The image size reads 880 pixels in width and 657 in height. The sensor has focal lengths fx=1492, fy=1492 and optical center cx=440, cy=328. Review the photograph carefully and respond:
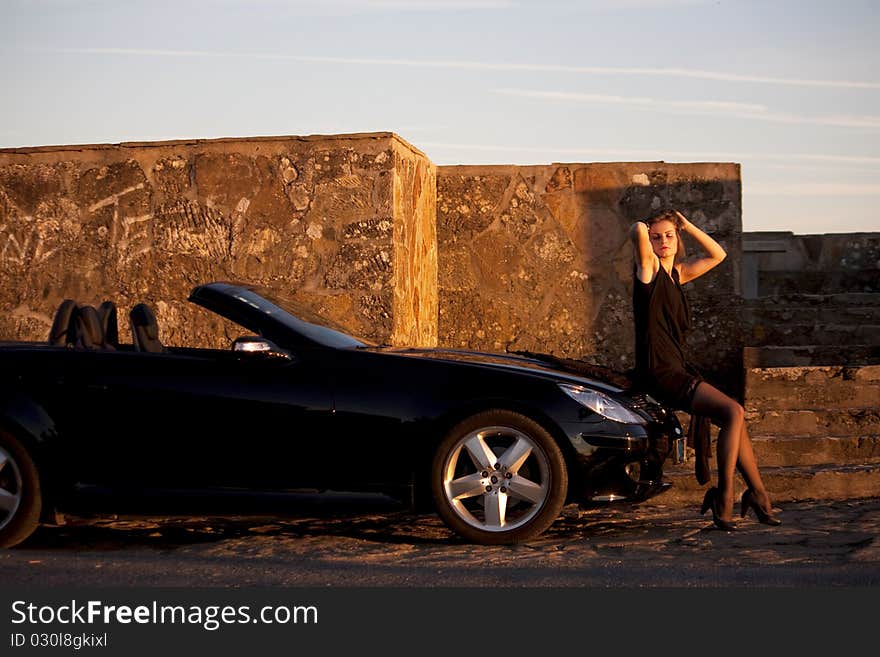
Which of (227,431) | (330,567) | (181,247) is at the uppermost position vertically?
(181,247)

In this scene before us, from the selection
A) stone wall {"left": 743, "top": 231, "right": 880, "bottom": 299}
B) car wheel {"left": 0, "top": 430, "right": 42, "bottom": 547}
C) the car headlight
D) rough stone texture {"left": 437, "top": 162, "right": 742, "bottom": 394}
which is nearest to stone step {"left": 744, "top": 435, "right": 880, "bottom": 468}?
rough stone texture {"left": 437, "top": 162, "right": 742, "bottom": 394}

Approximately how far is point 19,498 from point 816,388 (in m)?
5.60

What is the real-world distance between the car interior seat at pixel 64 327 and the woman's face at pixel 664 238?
10.2ft

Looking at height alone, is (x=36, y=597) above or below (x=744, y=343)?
below

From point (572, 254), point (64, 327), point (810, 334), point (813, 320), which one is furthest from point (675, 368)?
point (813, 320)

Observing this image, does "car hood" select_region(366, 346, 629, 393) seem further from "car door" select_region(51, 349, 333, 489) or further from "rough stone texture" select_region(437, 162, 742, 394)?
"rough stone texture" select_region(437, 162, 742, 394)

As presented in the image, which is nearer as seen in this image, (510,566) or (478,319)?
(510,566)

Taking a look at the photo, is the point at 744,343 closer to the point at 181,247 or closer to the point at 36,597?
the point at 181,247

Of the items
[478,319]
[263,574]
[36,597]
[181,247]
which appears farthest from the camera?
[478,319]

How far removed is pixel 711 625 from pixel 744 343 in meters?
6.80

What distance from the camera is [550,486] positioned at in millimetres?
7129

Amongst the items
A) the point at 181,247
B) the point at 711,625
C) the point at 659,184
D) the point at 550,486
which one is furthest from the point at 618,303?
the point at 711,625

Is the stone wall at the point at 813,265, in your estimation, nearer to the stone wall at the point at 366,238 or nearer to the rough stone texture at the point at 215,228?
the stone wall at the point at 366,238

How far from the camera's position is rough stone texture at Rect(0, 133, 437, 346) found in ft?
35.3
